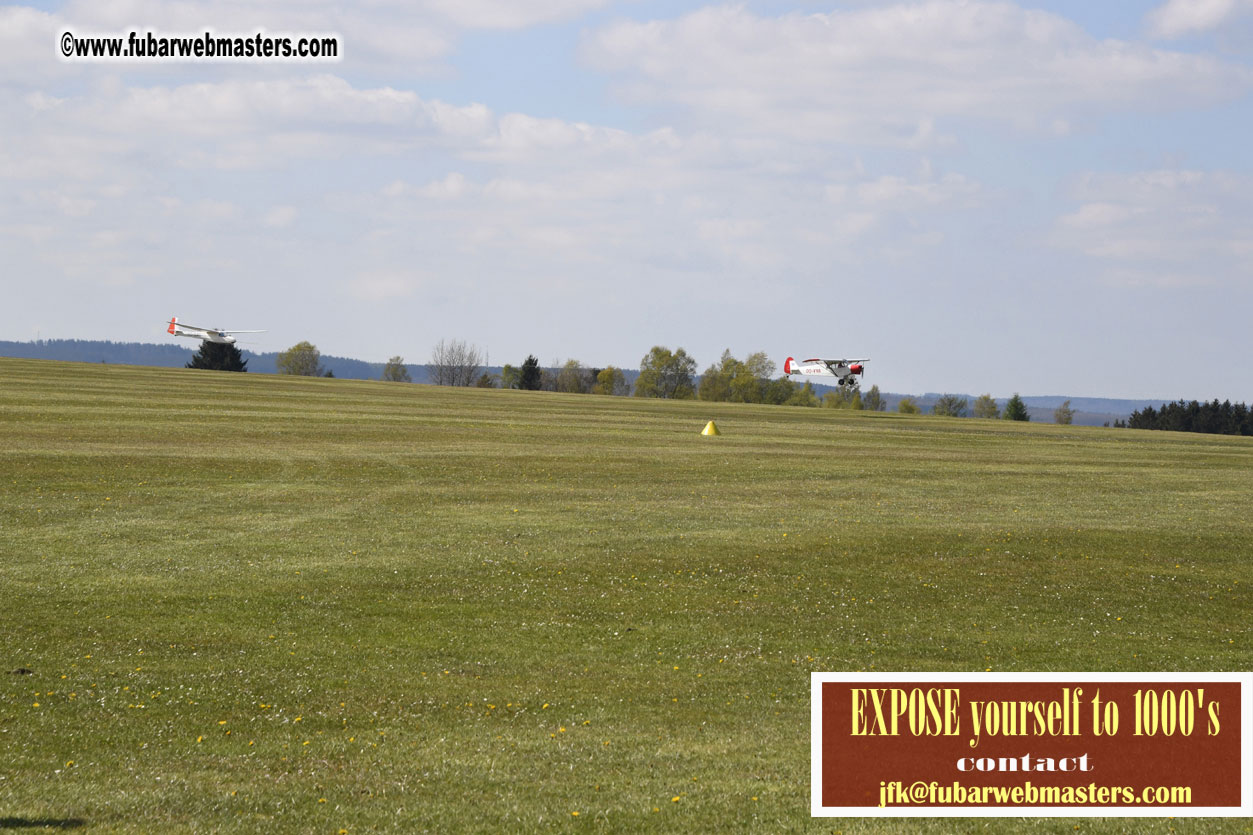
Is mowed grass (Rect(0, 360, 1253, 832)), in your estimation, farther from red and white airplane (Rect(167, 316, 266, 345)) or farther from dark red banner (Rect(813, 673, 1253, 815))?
red and white airplane (Rect(167, 316, 266, 345))

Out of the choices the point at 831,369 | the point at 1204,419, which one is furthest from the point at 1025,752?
the point at 1204,419

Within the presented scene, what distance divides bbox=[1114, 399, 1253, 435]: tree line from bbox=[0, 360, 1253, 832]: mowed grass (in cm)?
11953

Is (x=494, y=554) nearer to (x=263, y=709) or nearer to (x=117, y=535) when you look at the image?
(x=117, y=535)

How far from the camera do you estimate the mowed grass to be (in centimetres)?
1308

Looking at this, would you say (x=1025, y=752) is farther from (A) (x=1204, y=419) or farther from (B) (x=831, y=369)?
(A) (x=1204, y=419)

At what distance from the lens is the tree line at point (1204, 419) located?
516 feet

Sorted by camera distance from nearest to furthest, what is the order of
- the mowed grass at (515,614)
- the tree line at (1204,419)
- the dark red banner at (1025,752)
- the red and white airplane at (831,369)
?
1. the dark red banner at (1025,752)
2. the mowed grass at (515,614)
3. the red and white airplane at (831,369)
4. the tree line at (1204,419)

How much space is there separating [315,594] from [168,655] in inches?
201

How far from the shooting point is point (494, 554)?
2911 cm

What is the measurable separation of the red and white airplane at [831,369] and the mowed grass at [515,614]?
60.3 meters

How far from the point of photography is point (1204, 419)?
524 feet

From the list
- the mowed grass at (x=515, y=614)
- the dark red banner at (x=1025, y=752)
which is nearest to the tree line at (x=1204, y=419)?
the mowed grass at (x=515, y=614)

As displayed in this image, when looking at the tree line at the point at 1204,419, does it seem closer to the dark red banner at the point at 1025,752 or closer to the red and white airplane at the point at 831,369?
the red and white airplane at the point at 831,369

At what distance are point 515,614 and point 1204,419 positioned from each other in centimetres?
16121
